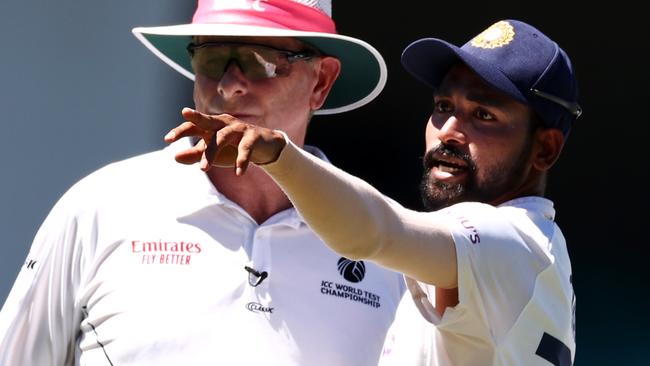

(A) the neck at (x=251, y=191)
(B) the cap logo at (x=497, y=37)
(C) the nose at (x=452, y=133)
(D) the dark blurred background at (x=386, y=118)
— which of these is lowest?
(D) the dark blurred background at (x=386, y=118)

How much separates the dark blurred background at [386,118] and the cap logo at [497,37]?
1484 millimetres

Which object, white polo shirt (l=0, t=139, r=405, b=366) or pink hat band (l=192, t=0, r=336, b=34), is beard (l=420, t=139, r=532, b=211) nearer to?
white polo shirt (l=0, t=139, r=405, b=366)

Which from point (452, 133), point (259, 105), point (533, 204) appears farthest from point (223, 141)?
point (259, 105)

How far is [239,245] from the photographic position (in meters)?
2.75

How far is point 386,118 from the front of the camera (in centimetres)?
409

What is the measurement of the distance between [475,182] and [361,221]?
39 cm

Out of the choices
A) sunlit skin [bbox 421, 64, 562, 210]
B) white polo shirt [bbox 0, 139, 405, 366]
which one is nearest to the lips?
sunlit skin [bbox 421, 64, 562, 210]

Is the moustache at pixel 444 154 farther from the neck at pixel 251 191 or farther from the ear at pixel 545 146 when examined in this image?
the neck at pixel 251 191

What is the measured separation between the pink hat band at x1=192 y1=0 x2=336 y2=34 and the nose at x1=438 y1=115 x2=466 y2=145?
1.82ft

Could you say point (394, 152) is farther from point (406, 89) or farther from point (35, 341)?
point (35, 341)

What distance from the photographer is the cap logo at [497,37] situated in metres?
2.45

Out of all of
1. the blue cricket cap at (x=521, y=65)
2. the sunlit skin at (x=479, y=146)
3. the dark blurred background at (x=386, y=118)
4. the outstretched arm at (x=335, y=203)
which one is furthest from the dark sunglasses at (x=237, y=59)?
the dark blurred background at (x=386, y=118)

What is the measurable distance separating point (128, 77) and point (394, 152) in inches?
30.4

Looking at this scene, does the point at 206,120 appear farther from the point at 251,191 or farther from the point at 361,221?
the point at 251,191
